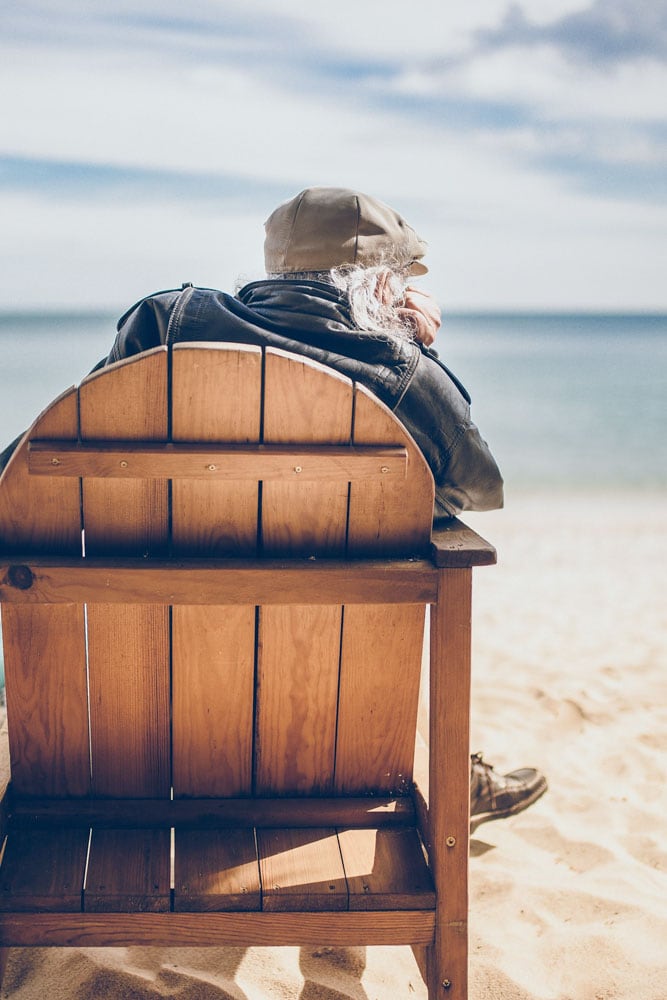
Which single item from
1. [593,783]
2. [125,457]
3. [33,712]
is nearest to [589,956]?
[593,783]

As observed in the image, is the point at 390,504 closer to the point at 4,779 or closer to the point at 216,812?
the point at 216,812

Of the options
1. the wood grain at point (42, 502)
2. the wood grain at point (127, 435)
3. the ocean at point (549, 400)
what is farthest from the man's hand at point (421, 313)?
the ocean at point (549, 400)

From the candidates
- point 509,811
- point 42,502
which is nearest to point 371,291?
point 42,502

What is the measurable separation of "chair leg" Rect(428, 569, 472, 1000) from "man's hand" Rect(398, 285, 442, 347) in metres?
0.69

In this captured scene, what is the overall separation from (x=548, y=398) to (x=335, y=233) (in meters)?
21.8

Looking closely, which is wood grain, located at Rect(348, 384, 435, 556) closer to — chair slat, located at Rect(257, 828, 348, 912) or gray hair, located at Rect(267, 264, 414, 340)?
gray hair, located at Rect(267, 264, 414, 340)

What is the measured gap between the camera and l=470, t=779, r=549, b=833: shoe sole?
2.91 metres

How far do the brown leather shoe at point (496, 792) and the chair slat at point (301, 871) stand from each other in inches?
43.1

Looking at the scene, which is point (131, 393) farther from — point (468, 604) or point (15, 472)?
point (468, 604)

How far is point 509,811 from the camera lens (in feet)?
9.70

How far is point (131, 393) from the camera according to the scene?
1.64 m

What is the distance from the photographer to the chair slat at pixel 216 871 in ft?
5.64

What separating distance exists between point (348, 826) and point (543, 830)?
116 centimetres

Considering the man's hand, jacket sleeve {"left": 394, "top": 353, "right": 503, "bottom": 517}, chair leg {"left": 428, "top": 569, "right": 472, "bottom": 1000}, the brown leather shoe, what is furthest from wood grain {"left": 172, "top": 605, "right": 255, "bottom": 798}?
the brown leather shoe
